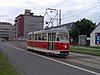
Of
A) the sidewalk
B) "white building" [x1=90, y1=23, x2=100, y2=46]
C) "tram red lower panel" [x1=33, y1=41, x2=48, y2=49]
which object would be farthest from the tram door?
"white building" [x1=90, y1=23, x2=100, y2=46]

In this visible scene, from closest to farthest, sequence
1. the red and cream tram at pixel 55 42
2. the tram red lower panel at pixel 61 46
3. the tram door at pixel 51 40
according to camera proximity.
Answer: the tram red lower panel at pixel 61 46, the red and cream tram at pixel 55 42, the tram door at pixel 51 40

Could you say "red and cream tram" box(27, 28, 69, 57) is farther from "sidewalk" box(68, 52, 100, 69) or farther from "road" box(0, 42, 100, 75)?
"road" box(0, 42, 100, 75)

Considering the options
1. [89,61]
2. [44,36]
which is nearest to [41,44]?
[44,36]

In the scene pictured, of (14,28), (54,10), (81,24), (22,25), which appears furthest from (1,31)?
(54,10)

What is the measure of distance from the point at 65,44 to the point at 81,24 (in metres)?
55.0

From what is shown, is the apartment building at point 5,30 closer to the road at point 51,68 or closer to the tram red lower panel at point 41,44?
the tram red lower panel at point 41,44

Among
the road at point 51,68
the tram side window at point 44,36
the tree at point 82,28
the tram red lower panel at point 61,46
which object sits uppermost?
the tree at point 82,28

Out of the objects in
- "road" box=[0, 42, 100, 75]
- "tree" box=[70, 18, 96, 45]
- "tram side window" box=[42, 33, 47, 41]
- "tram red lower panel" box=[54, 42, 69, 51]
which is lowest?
"road" box=[0, 42, 100, 75]

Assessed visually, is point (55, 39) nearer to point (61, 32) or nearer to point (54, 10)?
point (61, 32)

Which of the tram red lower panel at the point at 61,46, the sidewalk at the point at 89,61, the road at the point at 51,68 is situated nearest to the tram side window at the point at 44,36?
the tram red lower panel at the point at 61,46

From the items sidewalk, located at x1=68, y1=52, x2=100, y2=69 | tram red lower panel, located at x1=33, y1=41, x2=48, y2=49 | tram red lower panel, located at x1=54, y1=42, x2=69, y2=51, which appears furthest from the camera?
tram red lower panel, located at x1=33, y1=41, x2=48, y2=49

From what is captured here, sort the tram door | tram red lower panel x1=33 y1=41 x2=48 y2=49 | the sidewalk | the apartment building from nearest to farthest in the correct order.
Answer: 1. the sidewalk
2. the tram door
3. tram red lower panel x1=33 y1=41 x2=48 y2=49
4. the apartment building

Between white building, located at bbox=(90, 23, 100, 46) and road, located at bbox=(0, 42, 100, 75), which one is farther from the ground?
white building, located at bbox=(90, 23, 100, 46)

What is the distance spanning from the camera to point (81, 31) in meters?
84.8
